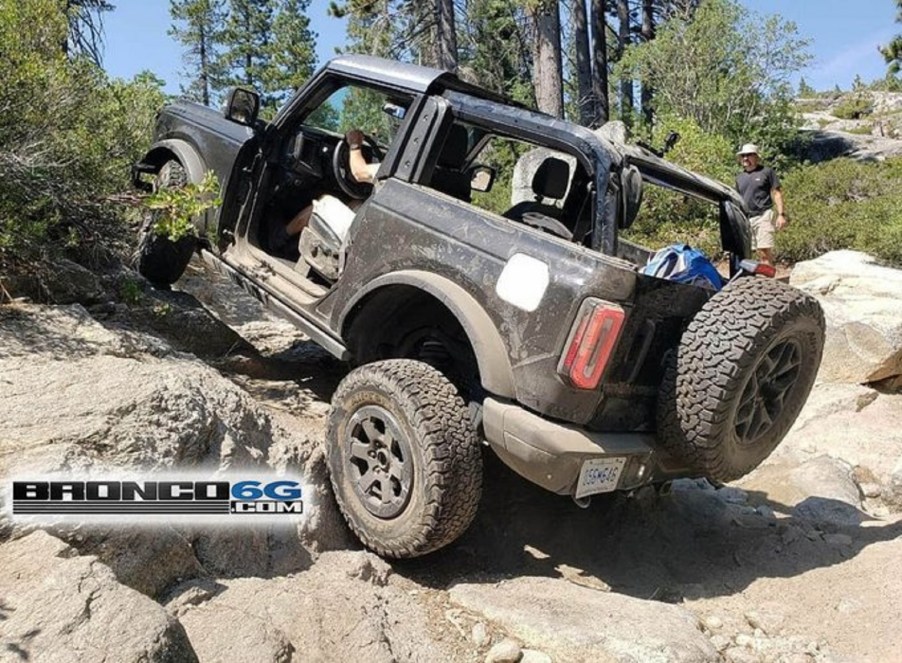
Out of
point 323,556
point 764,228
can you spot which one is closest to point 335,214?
point 323,556

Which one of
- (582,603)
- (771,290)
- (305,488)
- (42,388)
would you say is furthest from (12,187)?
(771,290)

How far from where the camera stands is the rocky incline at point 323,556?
239 cm

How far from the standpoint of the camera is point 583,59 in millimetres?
19828

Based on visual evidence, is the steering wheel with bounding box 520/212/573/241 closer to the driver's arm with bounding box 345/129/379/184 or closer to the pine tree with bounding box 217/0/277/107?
the driver's arm with bounding box 345/129/379/184

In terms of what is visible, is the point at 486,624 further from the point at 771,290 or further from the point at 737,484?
the point at 737,484

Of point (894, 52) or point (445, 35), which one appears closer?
point (445, 35)

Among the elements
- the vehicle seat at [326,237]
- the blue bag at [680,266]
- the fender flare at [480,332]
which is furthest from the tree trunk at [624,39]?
the fender flare at [480,332]

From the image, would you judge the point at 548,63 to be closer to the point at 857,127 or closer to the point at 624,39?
the point at 624,39

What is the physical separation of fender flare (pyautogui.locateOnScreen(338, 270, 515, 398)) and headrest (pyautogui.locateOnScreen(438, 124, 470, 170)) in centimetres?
110

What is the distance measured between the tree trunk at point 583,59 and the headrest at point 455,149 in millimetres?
14986

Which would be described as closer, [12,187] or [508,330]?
[508,330]

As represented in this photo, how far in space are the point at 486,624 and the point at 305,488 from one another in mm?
1037

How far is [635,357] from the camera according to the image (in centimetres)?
314

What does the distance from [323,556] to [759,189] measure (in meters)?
7.14
